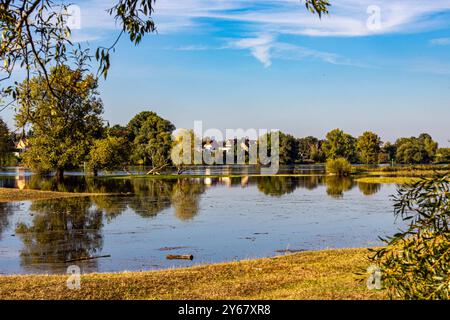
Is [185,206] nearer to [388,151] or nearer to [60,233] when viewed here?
[60,233]

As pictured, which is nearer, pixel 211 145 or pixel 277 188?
pixel 277 188

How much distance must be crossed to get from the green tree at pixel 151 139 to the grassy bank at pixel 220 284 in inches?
2402

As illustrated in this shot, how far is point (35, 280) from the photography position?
1079 centimetres

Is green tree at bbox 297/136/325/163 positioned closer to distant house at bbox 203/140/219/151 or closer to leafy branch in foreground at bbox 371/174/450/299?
distant house at bbox 203/140/219/151

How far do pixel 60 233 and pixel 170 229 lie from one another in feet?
14.5

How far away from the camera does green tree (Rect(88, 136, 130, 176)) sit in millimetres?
52625

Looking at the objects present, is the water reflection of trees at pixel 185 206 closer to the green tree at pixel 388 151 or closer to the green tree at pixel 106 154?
the green tree at pixel 106 154

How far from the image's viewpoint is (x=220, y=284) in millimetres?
10445

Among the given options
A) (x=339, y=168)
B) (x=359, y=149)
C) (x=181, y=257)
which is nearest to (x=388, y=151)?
(x=359, y=149)

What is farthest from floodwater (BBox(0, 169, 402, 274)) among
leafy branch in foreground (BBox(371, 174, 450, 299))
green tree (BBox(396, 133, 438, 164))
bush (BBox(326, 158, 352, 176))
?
green tree (BBox(396, 133, 438, 164))

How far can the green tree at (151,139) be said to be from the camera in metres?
84.2

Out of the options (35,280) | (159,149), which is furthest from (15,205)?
(159,149)

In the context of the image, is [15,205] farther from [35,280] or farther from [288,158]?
[288,158]
